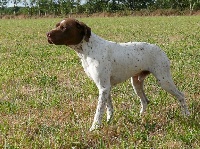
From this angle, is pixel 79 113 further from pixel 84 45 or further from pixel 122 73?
pixel 84 45

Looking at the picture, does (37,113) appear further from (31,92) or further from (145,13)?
(145,13)

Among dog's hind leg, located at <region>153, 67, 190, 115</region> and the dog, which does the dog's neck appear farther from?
dog's hind leg, located at <region>153, 67, 190, 115</region>

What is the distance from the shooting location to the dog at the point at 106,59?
4691 millimetres

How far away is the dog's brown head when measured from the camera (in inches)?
183

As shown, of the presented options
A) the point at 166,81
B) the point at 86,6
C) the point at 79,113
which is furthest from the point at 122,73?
the point at 86,6

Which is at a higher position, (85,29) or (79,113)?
(85,29)

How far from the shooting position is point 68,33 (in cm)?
464

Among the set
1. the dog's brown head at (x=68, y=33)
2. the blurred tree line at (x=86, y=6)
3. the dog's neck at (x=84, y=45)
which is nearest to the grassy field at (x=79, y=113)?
the dog's neck at (x=84, y=45)

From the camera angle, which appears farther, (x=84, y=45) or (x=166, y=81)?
(x=166, y=81)

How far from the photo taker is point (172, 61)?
383 inches

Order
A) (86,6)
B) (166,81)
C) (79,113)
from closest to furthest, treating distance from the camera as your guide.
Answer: (166,81) < (79,113) < (86,6)

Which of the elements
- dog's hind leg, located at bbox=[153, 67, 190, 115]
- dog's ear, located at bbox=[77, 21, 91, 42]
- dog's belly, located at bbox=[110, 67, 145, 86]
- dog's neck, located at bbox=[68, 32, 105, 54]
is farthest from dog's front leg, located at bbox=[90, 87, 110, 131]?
dog's hind leg, located at bbox=[153, 67, 190, 115]

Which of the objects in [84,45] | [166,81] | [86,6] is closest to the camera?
[84,45]

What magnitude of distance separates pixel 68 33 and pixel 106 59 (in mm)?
646
